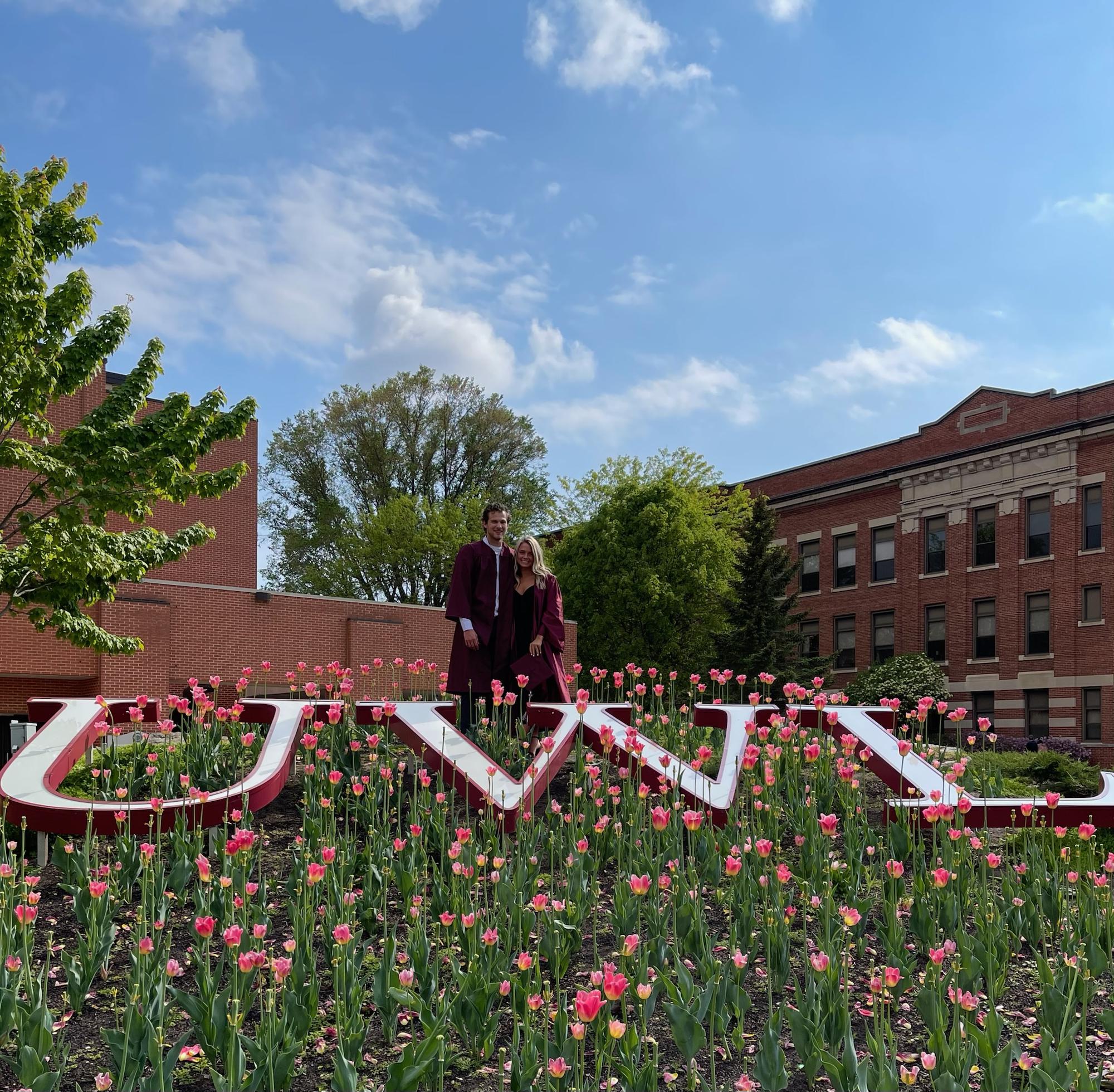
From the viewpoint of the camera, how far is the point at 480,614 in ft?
32.6

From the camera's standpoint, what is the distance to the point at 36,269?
1742 centimetres

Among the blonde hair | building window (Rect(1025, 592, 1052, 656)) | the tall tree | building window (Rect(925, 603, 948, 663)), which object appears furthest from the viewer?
building window (Rect(925, 603, 948, 663))

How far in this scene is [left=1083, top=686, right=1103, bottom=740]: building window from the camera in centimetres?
3312

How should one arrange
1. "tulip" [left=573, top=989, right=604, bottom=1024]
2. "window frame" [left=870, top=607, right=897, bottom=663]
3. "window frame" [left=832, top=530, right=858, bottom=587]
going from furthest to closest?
"window frame" [left=832, top=530, right=858, bottom=587] < "window frame" [left=870, top=607, right=897, bottom=663] < "tulip" [left=573, top=989, right=604, bottom=1024]

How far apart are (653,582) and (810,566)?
9029mm

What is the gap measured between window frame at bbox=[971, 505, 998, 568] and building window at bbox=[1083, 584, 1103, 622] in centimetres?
325

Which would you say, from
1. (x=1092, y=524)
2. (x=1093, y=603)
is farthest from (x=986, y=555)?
(x=1093, y=603)

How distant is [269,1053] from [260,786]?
3391mm

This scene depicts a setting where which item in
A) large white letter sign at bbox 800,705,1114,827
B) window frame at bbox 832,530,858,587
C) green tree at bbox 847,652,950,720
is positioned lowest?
large white letter sign at bbox 800,705,1114,827

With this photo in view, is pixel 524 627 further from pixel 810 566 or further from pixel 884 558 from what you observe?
pixel 810 566

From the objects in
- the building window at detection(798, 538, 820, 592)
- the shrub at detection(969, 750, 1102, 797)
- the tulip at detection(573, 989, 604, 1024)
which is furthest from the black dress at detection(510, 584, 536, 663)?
the building window at detection(798, 538, 820, 592)

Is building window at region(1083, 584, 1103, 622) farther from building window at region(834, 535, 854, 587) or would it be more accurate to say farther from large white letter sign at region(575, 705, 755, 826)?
large white letter sign at region(575, 705, 755, 826)

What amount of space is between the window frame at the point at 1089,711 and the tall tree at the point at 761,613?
8.33 metres

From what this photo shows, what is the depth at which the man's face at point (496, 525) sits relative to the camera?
9.75m
